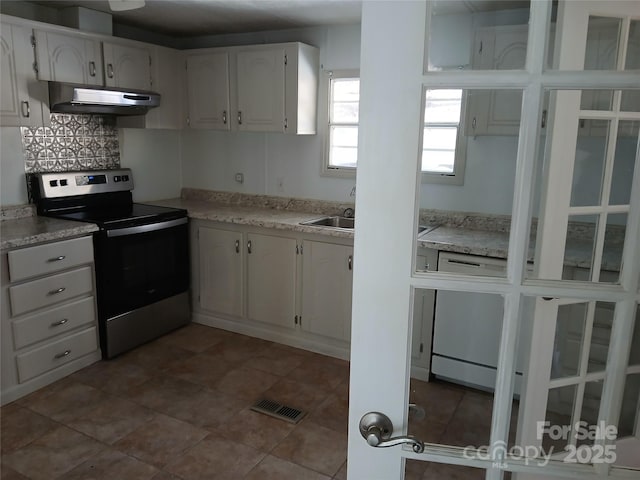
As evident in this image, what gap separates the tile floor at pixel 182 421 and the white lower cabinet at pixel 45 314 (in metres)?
0.12

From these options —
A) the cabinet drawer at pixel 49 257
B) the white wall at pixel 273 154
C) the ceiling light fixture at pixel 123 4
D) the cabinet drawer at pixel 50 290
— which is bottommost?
the cabinet drawer at pixel 50 290

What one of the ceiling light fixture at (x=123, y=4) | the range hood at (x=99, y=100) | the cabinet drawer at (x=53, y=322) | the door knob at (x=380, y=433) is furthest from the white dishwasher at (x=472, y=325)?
the range hood at (x=99, y=100)

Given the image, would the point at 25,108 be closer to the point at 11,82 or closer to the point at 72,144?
the point at 11,82

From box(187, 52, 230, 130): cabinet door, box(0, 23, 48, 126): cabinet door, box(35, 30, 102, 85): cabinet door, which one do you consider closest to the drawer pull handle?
box(0, 23, 48, 126): cabinet door

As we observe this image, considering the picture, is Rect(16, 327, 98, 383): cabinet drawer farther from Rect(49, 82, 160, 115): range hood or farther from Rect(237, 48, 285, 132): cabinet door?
Rect(237, 48, 285, 132): cabinet door

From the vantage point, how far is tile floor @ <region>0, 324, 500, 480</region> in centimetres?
231

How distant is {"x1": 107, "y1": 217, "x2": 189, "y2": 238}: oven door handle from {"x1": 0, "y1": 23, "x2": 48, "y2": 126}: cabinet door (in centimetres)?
81

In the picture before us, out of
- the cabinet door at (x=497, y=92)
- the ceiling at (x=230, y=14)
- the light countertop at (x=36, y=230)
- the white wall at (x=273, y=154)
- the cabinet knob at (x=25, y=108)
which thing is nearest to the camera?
the cabinet door at (x=497, y=92)

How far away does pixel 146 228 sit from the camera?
3426 mm

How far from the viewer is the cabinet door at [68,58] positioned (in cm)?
304

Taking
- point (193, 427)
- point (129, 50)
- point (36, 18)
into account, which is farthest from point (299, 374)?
point (36, 18)

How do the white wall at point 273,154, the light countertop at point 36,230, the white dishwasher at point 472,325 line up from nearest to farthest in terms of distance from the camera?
the white dishwasher at point 472,325 < the light countertop at point 36,230 < the white wall at point 273,154

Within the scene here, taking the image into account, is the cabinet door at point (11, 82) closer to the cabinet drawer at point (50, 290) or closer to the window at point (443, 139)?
the cabinet drawer at point (50, 290)

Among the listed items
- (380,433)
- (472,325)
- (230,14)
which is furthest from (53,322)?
(472,325)
